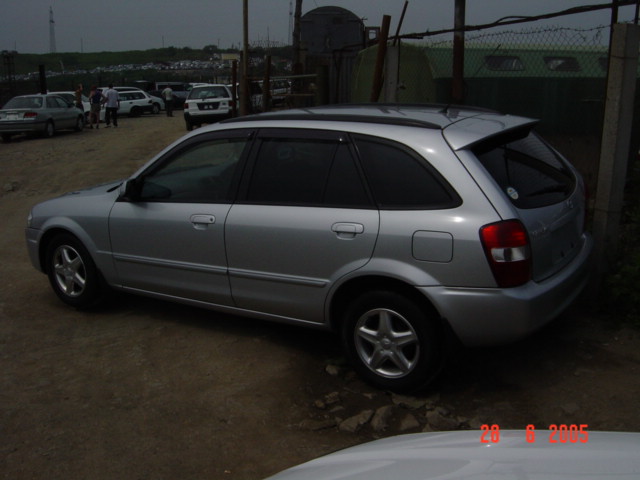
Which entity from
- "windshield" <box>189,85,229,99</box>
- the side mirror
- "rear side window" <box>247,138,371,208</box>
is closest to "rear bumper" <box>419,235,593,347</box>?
"rear side window" <box>247,138,371,208</box>

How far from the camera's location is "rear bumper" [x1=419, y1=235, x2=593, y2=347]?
391 centimetres

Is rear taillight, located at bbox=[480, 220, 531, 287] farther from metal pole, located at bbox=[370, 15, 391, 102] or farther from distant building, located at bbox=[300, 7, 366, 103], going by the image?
distant building, located at bbox=[300, 7, 366, 103]

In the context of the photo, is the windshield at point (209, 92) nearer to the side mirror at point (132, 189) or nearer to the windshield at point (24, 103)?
the windshield at point (24, 103)

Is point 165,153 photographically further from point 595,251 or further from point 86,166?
point 86,166

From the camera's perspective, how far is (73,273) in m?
5.97

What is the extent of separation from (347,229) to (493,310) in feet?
3.28

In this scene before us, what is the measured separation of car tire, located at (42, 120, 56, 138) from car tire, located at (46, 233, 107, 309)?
1786 cm

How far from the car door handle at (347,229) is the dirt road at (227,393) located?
0.95 metres

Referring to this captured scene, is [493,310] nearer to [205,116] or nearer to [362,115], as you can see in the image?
[362,115]

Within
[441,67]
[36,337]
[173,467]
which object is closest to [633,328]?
[173,467]

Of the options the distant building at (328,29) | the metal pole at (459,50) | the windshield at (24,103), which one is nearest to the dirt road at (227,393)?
the metal pole at (459,50)

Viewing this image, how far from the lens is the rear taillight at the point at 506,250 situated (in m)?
3.87
